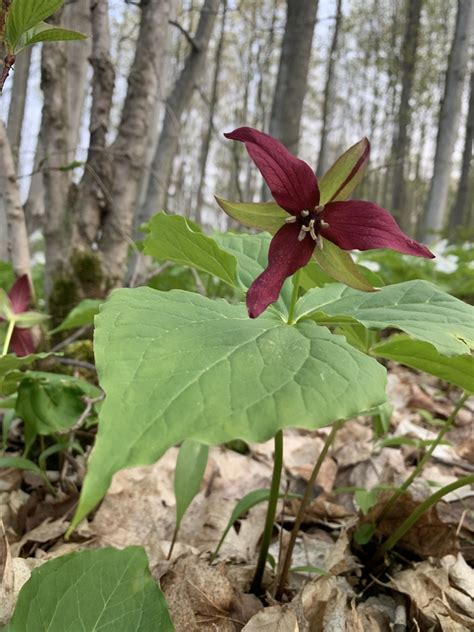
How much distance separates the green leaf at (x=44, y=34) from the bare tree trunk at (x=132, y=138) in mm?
1609

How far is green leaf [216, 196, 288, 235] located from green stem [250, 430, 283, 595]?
1.17 ft

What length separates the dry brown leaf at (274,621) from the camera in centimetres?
93

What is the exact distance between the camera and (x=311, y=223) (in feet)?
2.81

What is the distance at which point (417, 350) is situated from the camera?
2.85 feet

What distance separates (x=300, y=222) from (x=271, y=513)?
1.90 feet

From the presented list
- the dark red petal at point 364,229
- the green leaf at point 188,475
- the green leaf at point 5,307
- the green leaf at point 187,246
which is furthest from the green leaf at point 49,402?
the dark red petal at point 364,229

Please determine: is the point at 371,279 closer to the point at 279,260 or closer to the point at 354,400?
the point at 279,260

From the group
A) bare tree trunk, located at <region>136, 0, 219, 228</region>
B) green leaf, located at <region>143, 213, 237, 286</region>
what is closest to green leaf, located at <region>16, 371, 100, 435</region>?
green leaf, located at <region>143, 213, 237, 286</region>

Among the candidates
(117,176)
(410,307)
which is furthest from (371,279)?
(117,176)

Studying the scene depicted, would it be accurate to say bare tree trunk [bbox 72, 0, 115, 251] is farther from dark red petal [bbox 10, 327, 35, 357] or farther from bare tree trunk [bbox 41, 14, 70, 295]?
dark red petal [bbox 10, 327, 35, 357]

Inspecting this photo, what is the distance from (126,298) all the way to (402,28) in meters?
17.4

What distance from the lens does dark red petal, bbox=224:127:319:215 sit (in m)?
0.81

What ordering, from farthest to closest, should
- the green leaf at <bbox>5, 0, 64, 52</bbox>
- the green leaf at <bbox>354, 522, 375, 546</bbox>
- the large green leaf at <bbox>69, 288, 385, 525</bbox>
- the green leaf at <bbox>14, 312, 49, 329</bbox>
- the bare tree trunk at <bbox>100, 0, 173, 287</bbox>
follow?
the bare tree trunk at <bbox>100, 0, 173, 287</bbox>, the green leaf at <bbox>14, 312, 49, 329</bbox>, the green leaf at <bbox>354, 522, 375, 546</bbox>, the green leaf at <bbox>5, 0, 64, 52</bbox>, the large green leaf at <bbox>69, 288, 385, 525</bbox>

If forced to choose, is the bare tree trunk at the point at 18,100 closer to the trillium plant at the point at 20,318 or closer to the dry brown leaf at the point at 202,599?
the trillium plant at the point at 20,318
